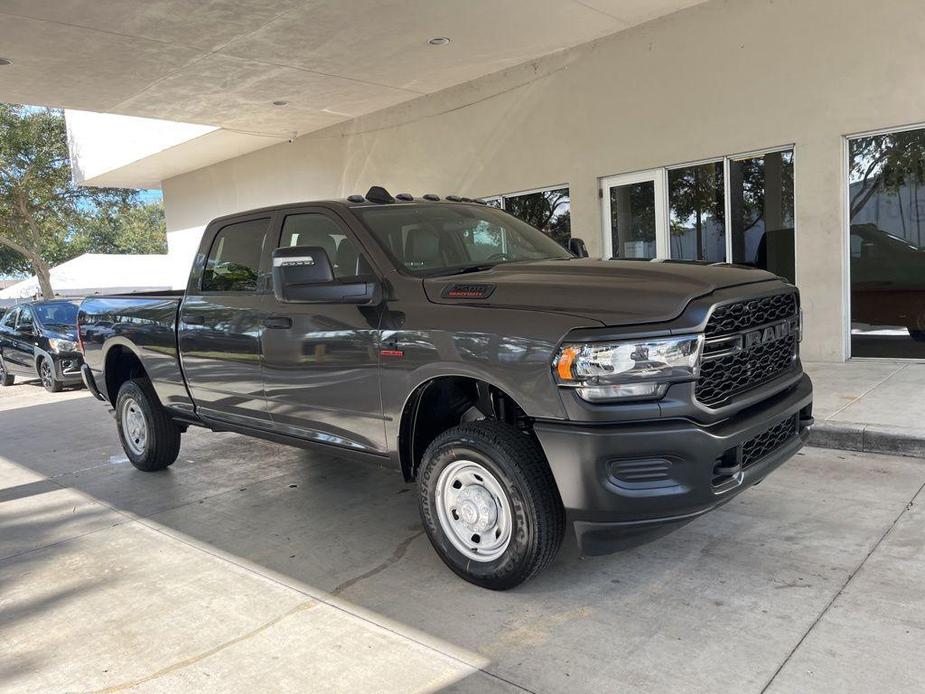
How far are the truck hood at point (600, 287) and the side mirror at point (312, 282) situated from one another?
15.3 inches

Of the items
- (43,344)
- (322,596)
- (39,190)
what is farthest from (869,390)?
(39,190)

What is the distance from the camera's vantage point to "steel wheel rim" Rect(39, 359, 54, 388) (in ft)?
41.5

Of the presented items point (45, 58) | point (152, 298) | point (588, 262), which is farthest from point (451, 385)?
point (45, 58)

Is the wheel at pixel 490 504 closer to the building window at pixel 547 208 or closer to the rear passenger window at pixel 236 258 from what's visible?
the rear passenger window at pixel 236 258

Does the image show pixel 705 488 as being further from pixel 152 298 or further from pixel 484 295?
pixel 152 298

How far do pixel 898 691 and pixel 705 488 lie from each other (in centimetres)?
96

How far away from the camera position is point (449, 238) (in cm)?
440

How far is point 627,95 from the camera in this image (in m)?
9.85

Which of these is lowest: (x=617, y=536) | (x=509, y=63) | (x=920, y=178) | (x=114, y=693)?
(x=114, y=693)

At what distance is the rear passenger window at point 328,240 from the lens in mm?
4207

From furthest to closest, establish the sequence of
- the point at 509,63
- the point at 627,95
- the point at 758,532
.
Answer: the point at 509,63
the point at 627,95
the point at 758,532

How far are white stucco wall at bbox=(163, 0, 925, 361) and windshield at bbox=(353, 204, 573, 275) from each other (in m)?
5.16

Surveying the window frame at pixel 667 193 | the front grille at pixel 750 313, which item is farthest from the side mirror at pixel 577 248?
the window frame at pixel 667 193

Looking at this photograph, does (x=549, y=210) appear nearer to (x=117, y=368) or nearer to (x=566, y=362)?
(x=117, y=368)
